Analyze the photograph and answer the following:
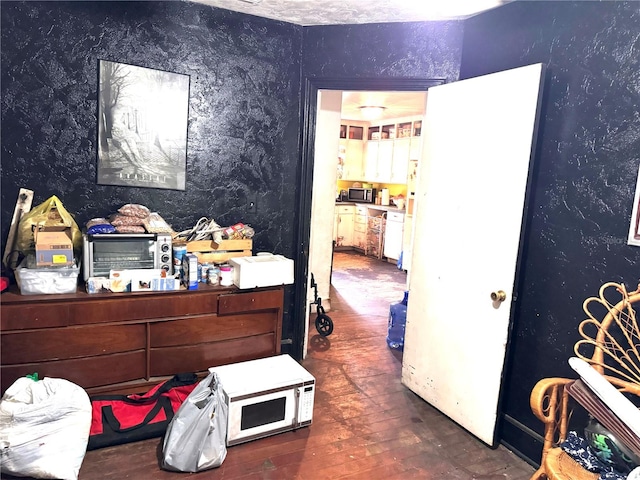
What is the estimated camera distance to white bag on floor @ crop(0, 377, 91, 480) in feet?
6.19

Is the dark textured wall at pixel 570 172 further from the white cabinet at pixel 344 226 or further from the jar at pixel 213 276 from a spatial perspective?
the white cabinet at pixel 344 226

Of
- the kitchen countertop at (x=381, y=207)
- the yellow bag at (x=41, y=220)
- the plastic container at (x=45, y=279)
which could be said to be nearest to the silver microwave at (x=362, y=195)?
the kitchen countertop at (x=381, y=207)

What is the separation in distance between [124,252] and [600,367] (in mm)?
2402

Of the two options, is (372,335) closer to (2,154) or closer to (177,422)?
(177,422)

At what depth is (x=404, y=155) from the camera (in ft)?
23.9

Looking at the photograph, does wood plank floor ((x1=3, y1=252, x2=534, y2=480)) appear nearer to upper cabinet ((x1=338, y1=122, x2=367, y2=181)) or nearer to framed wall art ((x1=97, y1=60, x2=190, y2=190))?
framed wall art ((x1=97, y1=60, x2=190, y2=190))

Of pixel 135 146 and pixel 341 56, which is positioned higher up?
pixel 341 56

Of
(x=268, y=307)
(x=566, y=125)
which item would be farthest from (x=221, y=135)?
(x=566, y=125)

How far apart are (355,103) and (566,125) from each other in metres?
→ 4.28

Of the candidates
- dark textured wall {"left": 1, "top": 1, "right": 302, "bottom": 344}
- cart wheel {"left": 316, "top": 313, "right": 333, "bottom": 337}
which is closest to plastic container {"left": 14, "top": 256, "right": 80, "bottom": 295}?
dark textured wall {"left": 1, "top": 1, "right": 302, "bottom": 344}

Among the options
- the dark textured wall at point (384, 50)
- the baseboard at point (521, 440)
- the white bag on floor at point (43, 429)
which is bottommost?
the baseboard at point (521, 440)

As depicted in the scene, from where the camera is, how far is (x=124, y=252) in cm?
252

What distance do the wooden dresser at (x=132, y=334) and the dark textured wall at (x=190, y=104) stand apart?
0.53 meters

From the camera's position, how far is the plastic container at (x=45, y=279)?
2279mm
